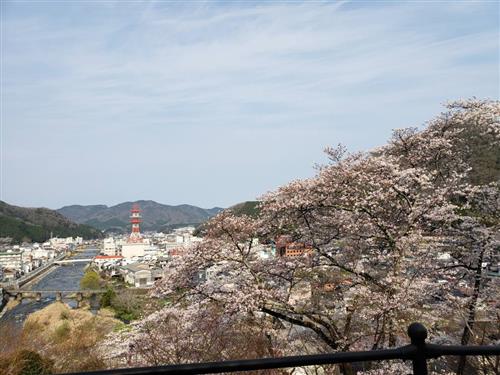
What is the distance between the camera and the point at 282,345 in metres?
7.98

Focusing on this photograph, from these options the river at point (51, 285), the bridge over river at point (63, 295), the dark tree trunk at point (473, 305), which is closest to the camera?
the dark tree trunk at point (473, 305)

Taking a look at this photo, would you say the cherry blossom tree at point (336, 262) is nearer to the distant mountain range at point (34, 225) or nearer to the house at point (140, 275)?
the house at point (140, 275)

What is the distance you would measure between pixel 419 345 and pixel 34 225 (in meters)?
163

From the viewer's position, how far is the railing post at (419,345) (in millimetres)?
1412

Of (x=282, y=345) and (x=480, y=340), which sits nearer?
(x=480, y=340)

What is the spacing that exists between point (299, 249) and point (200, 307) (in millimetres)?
2091

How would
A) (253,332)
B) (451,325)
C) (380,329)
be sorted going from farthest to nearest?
(451,325) → (253,332) → (380,329)

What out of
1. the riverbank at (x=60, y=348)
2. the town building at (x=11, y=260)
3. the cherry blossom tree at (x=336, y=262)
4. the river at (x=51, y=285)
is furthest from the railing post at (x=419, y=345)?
the town building at (x=11, y=260)

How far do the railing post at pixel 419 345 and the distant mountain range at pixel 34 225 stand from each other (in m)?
141

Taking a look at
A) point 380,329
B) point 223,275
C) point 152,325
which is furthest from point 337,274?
point 152,325

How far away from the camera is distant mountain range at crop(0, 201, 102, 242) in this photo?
131 m

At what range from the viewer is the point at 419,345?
1.43 meters

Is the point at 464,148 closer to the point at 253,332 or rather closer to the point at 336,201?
the point at 336,201

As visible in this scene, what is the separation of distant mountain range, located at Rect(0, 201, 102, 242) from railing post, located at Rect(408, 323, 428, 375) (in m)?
141
